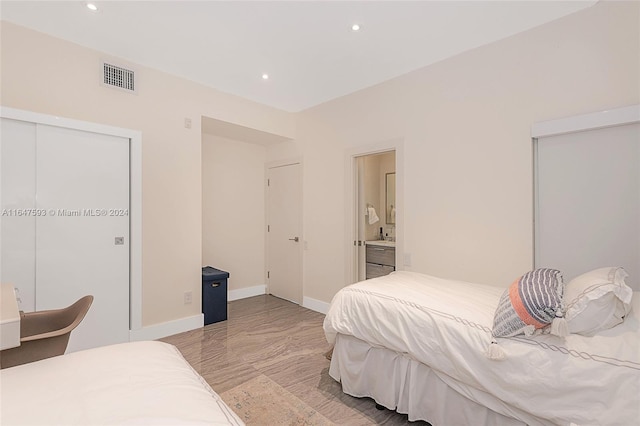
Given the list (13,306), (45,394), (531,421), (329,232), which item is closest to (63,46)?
(13,306)

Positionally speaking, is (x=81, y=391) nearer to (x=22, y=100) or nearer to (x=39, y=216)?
(x=39, y=216)

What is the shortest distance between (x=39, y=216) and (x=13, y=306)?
1682 millimetres

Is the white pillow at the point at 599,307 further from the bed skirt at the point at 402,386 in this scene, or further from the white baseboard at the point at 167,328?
the white baseboard at the point at 167,328

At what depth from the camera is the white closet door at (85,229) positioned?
99.7 inches

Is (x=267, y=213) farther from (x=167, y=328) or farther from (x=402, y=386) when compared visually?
(x=402, y=386)

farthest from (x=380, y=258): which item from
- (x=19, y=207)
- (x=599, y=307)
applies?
(x=19, y=207)

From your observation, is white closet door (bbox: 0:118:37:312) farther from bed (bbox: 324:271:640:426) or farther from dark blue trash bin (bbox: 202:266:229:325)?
bed (bbox: 324:271:640:426)

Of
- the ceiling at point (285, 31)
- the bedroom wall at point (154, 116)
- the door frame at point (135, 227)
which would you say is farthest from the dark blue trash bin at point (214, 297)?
the ceiling at point (285, 31)

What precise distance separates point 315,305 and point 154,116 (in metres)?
3.05

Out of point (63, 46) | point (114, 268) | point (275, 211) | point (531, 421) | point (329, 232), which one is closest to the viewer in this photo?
point (531, 421)

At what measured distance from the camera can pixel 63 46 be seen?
8.71 feet

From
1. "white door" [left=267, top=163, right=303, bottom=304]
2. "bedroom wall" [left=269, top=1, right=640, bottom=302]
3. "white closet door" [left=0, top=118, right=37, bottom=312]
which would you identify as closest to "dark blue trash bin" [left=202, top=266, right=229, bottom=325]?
"white door" [left=267, top=163, right=303, bottom=304]

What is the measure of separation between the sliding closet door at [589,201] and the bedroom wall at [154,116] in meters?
3.37

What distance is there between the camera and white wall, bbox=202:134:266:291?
4398mm
